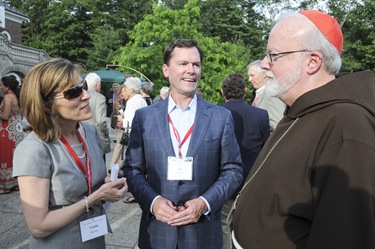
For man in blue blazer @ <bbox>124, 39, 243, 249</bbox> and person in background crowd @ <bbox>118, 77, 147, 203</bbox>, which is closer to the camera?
man in blue blazer @ <bbox>124, 39, 243, 249</bbox>

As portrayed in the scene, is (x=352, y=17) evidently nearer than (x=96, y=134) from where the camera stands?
No

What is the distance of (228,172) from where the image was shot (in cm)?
242

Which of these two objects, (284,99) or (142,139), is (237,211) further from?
(142,139)

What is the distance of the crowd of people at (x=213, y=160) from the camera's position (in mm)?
1185

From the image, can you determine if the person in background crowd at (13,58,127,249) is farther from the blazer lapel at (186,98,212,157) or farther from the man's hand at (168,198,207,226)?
the blazer lapel at (186,98,212,157)

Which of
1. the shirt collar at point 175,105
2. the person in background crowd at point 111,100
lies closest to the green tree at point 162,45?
the person in background crowd at point 111,100

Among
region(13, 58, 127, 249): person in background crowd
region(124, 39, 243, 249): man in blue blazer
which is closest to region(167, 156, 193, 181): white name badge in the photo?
region(124, 39, 243, 249): man in blue blazer

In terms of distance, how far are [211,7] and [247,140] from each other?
135ft

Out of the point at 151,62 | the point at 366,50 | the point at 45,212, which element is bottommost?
the point at 45,212

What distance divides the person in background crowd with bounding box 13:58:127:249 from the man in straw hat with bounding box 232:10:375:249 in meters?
0.92

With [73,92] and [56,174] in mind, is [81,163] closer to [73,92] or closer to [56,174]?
[56,174]

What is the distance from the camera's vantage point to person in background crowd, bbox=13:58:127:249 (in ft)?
5.78

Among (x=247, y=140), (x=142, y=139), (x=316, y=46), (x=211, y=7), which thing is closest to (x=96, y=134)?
(x=142, y=139)

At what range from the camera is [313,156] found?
128 cm
